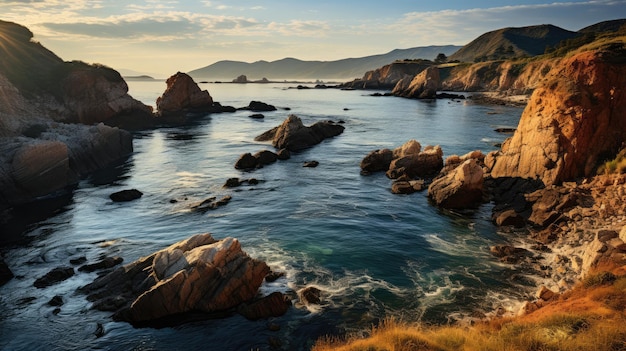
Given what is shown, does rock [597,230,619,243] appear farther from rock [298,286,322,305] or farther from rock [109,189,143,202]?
rock [109,189,143,202]

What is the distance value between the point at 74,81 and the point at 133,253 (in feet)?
182

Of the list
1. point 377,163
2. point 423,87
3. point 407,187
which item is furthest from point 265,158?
point 423,87

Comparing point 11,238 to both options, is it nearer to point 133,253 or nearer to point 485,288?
point 133,253

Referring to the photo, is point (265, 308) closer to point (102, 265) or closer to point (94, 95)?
point (102, 265)

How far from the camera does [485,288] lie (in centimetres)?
2103

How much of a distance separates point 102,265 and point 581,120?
36053 millimetres

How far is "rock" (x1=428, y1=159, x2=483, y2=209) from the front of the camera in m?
33.6

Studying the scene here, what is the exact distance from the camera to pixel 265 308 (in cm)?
1906

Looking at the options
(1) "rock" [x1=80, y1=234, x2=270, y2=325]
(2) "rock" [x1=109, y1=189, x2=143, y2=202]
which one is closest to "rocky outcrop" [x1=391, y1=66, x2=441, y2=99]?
(2) "rock" [x1=109, y1=189, x2=143, y2=202]

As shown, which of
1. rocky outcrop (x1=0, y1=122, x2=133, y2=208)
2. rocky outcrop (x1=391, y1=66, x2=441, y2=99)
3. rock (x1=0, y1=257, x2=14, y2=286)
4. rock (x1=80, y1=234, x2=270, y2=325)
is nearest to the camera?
rock (x1=80, y1=234, x2=270, y2=325)

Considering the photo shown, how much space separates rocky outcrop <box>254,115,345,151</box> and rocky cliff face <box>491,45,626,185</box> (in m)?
34.5

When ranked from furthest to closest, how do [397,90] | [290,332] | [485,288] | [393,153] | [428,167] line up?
[397,90]
[393,153]
[428,167]
[485,288]
[290,332]

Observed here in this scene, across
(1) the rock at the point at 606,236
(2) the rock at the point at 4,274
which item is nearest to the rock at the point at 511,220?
(1) the rock at the point at 606,236

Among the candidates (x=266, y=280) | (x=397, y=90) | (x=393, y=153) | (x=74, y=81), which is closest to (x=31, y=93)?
(x=74, y=81)
